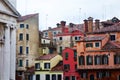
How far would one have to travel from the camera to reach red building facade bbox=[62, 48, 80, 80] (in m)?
60.2

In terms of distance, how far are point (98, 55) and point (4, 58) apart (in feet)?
72.2

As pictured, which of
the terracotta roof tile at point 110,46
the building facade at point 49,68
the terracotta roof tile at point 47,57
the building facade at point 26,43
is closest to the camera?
the terracotta roof tile at point 110,46

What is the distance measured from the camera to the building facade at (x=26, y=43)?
65500mm

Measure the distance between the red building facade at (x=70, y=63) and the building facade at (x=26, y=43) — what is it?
7662 mm

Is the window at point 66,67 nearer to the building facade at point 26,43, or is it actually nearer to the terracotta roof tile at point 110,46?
the building facade at point 26,43

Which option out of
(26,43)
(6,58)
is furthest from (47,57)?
(6,58)

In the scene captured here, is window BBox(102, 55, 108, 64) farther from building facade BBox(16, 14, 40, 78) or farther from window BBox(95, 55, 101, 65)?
building facade BBox(16, 14, 40, 78)

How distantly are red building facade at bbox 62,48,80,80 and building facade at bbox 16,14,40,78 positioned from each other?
7662 millimetres

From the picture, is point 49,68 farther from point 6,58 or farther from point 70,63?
point 6,58

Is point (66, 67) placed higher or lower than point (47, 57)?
lower

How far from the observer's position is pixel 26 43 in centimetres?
6638

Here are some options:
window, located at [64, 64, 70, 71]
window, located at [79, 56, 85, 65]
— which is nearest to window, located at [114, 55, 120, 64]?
window, located at [79, 56, 85, 65]

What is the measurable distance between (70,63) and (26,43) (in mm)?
9544

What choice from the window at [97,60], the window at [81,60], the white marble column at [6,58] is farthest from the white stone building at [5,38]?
the window at [81,60]
